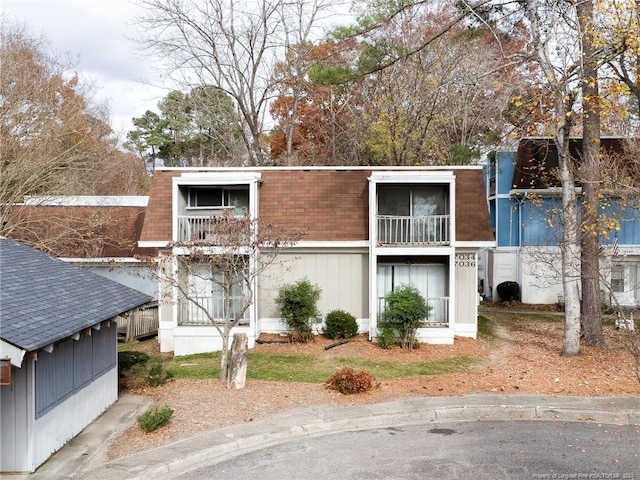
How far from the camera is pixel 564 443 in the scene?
8.92 meters

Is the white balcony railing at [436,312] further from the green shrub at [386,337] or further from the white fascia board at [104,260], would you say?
the white fascia board at [104,260]

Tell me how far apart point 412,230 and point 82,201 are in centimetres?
1440

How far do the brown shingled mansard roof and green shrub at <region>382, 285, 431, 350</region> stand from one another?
254cm

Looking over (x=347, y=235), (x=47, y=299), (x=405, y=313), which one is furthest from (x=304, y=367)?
(x=47, y=299)

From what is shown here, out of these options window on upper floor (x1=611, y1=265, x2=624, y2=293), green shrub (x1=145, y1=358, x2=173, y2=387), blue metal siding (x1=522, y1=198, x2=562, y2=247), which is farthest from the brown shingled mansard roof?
window on upper floor (x1=611, y1=265, x2=624, y2=293)

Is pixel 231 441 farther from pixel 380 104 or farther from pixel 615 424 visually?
pixel 380 104

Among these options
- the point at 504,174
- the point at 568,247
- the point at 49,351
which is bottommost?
the point at 49,351

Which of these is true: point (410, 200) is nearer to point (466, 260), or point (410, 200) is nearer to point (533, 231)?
point (466, 260)

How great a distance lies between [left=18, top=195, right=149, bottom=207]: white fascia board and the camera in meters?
20.1

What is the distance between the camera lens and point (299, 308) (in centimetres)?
1706

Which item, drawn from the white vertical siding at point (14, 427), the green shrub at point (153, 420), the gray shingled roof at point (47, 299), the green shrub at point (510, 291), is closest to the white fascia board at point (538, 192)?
the green shrub at point (510, 291)

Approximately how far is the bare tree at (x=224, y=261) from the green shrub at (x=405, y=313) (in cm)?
366

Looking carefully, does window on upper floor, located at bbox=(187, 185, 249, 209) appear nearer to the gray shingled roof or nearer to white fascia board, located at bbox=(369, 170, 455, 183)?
white fascia board, located at bbox=(369, 170, 455, 183)

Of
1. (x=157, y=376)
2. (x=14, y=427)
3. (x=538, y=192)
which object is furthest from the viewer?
(x=538, y=192)
